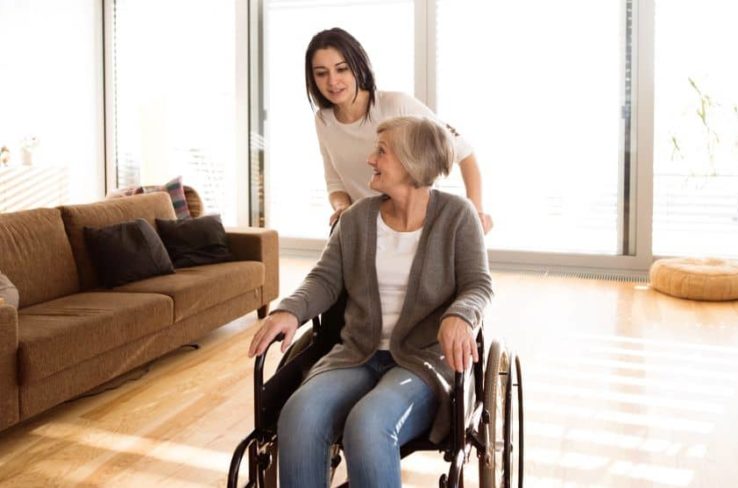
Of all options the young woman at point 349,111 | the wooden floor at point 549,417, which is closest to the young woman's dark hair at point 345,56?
the young woman at point 349,111

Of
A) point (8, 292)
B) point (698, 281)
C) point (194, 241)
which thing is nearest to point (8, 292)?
point (8, 292)

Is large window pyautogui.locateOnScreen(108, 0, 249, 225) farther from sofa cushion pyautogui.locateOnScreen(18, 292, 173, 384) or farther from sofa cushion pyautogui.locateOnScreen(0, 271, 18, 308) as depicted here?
sofa cushion pyautogui.locateOnScreen(0, 271, 18, 308)

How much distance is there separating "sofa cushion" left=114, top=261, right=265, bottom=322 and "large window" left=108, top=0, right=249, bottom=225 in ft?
8.90

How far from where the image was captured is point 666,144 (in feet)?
18.6

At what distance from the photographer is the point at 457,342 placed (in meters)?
1.55

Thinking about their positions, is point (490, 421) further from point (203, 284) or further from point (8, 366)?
point (203, 284)

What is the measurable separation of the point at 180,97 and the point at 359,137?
506 centimetres

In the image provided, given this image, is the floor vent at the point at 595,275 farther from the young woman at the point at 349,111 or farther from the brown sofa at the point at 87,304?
the young woman at the point at 349,111

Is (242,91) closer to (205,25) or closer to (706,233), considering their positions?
(205,25)

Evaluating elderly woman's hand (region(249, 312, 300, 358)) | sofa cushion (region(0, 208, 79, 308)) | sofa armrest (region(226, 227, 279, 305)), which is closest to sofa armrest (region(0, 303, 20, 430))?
sofa cushion (region(0, 208, 79, 308))

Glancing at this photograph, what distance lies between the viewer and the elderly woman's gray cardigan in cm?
173

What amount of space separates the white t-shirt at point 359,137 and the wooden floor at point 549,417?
0.90 m

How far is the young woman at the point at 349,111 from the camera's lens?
6.95ft

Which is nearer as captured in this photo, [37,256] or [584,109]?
[37,256]
